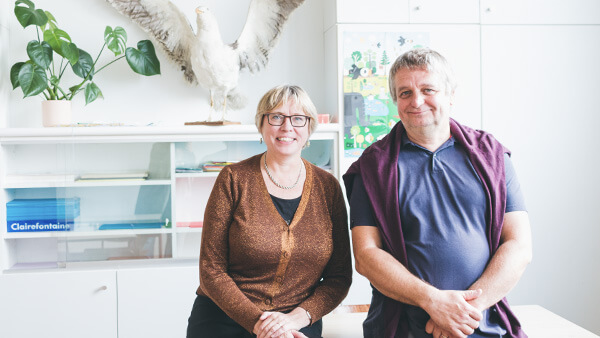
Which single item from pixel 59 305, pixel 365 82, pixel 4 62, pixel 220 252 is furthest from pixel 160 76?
pixel 220 252

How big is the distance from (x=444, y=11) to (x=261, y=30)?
39.4 inches

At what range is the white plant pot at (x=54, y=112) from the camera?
3.05 m

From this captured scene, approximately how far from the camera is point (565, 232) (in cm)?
333

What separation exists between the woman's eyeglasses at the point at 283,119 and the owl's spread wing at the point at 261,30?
1.42m

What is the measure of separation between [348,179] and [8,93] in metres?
2.24

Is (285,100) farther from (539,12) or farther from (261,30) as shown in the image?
(539,12)

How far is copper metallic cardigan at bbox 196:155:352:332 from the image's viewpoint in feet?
6.06

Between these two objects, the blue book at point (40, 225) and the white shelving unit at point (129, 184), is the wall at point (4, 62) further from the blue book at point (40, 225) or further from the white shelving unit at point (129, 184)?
the blue book at point (40, 225)

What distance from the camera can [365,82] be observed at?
3152mm

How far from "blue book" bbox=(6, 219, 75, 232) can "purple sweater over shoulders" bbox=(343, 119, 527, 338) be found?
184cm

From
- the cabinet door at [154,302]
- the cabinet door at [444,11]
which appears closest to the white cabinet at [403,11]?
the cabinet door at [444,11]

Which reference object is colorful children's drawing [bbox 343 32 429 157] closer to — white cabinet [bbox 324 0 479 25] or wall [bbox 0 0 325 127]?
white cabinet [bbox 324 0 479 25]

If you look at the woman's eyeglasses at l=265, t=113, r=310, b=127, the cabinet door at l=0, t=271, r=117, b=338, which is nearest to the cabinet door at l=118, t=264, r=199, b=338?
the cabinet door at l=0, t=271, r=117, b=338

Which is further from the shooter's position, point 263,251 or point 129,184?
point 129,184
